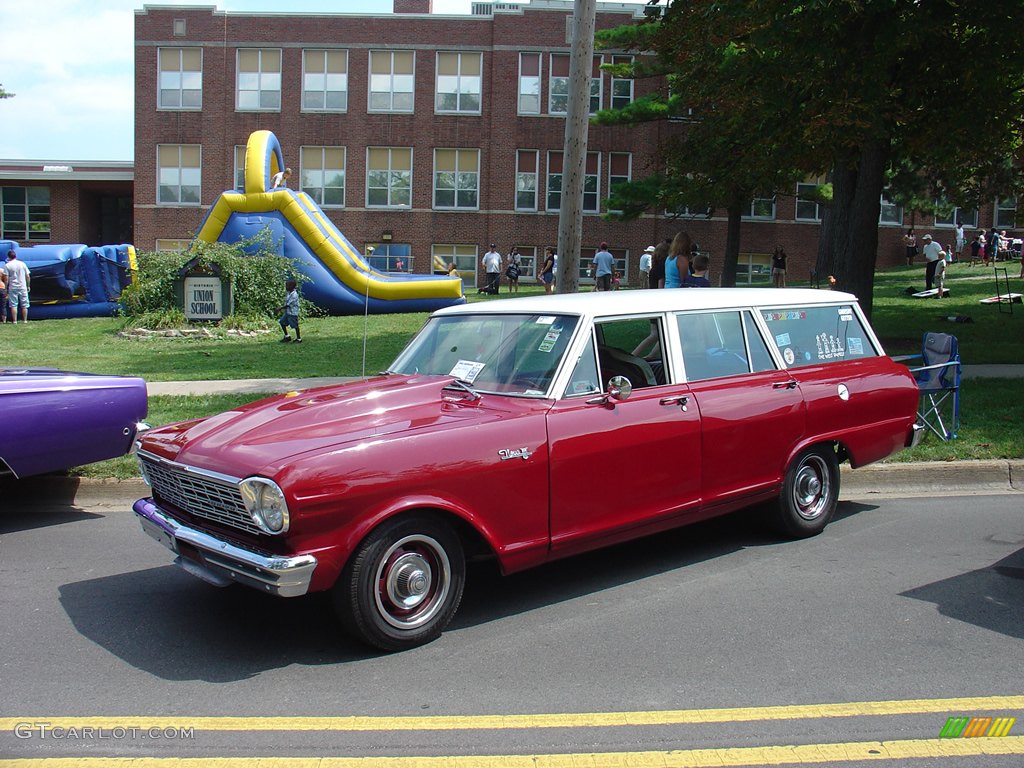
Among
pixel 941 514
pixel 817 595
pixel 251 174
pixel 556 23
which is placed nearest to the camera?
pixel 817 595

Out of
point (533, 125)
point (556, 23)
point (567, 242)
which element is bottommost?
point (567, 242)

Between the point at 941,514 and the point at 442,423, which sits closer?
the point at 442,423

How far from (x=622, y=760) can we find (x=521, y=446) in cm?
182

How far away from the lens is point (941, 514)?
7418 mm

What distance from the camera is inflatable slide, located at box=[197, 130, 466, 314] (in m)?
23.7

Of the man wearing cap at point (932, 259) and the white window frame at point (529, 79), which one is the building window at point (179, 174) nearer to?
the white window frame at point (529, 79)

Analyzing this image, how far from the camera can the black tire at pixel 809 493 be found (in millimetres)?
6500

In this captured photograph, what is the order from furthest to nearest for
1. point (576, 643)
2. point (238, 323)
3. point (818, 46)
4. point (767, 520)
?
point (238, 323) → point (818, 46) → point (767, 520) → point (576, 643)

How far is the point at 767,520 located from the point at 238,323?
16.3 meters

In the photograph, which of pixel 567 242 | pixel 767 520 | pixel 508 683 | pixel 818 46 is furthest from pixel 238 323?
pixel 508 683

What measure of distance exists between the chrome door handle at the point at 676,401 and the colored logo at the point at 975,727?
240 cm

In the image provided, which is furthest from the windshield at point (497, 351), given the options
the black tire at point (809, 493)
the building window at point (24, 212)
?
the building window at point (24, 212)

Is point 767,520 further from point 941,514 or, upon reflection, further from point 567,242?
point 567,242

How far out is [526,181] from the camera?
1651 inches
